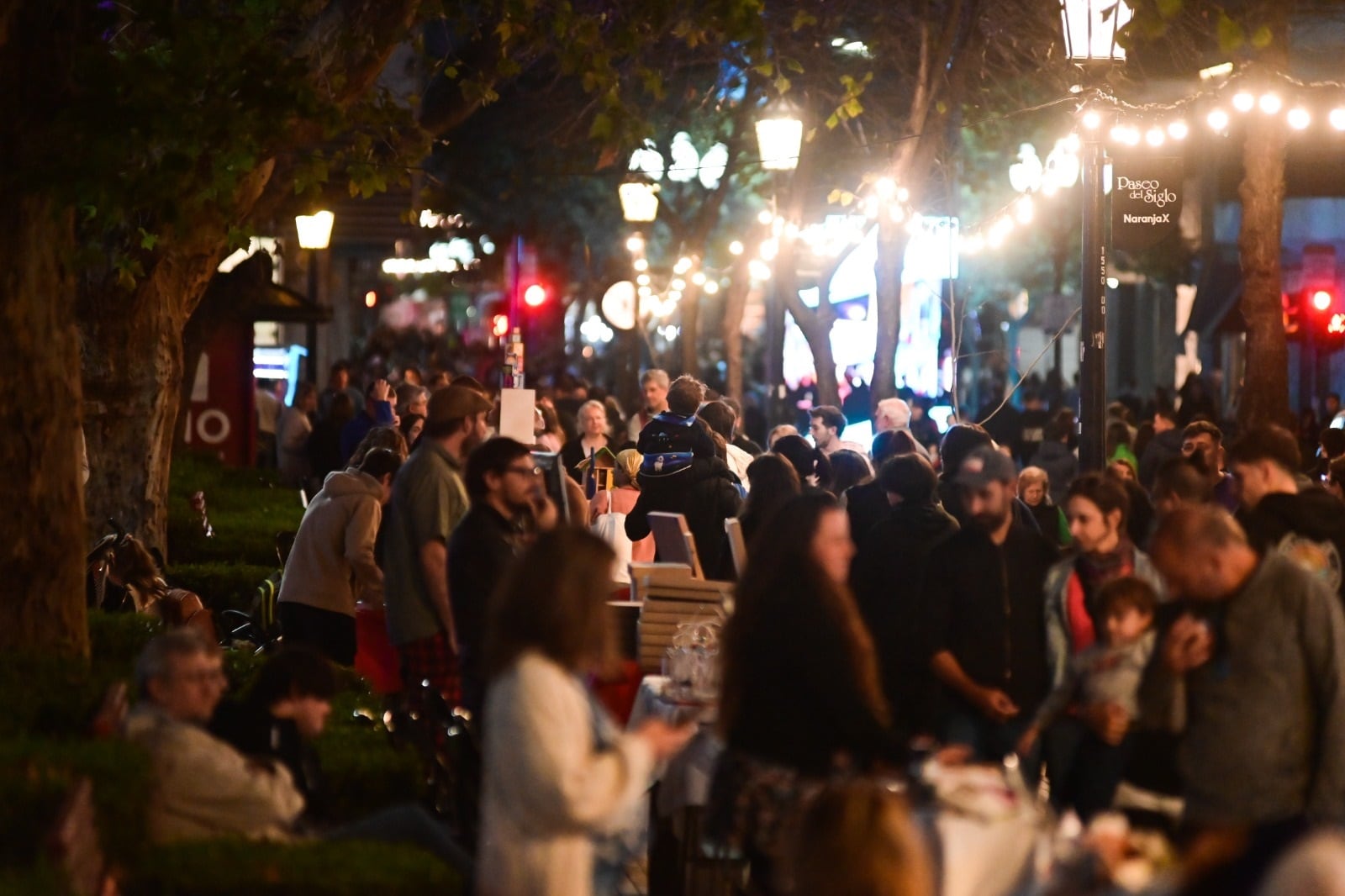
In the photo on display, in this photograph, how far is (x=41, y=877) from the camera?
524 cm

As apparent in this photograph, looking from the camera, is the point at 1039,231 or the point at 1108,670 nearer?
the point at 1108,670

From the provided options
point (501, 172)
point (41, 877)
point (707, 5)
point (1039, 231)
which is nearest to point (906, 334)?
point (501, 172)

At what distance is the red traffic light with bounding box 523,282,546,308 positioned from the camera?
25.3m

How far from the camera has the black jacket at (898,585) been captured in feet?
28.6

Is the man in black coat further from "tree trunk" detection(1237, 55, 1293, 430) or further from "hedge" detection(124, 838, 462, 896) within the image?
"tree trunk" detection(1237, 55, 1293, 430)

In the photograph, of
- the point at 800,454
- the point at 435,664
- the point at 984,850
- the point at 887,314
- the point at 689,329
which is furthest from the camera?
the point at 689,329

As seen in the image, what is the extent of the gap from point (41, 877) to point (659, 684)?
4.20 m

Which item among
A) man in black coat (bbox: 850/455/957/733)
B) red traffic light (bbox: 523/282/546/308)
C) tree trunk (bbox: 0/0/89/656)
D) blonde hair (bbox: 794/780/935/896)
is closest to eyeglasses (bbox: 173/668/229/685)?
tree trunk (bbox: 0/0/89/656)

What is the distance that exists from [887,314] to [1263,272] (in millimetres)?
4162

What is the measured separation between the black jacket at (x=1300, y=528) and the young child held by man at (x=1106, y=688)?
3.16ft

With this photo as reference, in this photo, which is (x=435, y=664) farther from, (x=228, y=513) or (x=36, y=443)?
(x=228, y=513)

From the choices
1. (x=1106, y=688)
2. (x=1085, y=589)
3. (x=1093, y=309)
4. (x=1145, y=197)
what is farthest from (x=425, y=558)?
(x=1145, y=197)

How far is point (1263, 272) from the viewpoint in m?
23.2

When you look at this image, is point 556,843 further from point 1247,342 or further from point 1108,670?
point 1247,342
